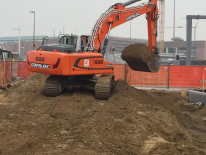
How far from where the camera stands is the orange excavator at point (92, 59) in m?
11.0

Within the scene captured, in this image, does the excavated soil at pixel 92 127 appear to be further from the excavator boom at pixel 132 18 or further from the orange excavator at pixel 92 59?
the excavator boom at pixel 132 18

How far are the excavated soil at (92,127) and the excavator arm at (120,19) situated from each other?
217 cm

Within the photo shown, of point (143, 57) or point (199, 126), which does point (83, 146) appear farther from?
point (143, 57)

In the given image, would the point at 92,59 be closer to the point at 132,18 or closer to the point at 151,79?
the point at 132,18

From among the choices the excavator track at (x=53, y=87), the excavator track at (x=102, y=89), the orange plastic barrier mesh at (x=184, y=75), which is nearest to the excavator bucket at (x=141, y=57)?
the excavator track at (x=102, y=89)

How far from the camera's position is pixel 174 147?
21.7 ft

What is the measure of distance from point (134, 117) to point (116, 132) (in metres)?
1.69

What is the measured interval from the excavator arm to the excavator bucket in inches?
30.2

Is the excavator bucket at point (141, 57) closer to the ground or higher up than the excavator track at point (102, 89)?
higher up

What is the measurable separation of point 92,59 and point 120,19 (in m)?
3.23

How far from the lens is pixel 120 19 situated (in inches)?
546

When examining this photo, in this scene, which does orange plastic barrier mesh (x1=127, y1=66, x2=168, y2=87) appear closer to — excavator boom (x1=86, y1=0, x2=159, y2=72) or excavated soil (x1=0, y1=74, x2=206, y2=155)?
excavator boom (x1=86, y1=0, x2=159, y2=72)

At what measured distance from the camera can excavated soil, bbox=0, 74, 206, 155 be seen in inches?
256

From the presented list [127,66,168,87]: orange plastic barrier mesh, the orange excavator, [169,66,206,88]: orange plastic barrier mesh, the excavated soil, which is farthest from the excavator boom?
[169,66,206,88]: orange plastic barrier mesh
